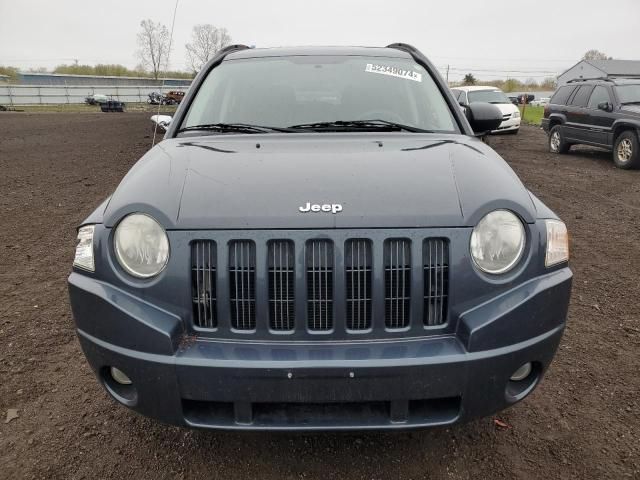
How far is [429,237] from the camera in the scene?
6.33ft

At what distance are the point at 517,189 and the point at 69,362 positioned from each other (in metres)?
2.81

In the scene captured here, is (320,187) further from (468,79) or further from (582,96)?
(468,79)

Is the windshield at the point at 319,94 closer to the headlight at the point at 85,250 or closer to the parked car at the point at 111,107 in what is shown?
the headlight at the point at 85,250

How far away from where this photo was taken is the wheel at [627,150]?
10.8 metres

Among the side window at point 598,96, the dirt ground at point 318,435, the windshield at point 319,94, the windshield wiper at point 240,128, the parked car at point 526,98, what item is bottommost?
the dirt ground at point 318,435

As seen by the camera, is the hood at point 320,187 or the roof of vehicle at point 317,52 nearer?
the hood at point 320,187

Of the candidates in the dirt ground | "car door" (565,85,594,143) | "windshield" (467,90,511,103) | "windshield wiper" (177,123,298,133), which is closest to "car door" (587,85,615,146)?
"car door" (565,85,594,143)

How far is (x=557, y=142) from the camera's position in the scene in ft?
45.5

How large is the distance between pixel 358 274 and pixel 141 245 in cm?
Answer: 86

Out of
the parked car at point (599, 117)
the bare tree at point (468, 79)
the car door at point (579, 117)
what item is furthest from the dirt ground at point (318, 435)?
the bare tree at point (468, 79)

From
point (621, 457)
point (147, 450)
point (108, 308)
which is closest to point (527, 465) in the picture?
point (621, 457)

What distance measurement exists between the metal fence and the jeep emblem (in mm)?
39715

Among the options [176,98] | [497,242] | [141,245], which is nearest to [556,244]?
[497,242]

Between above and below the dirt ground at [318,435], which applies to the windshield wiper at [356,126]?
above
